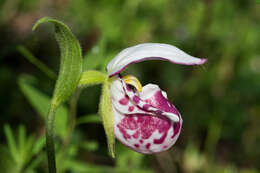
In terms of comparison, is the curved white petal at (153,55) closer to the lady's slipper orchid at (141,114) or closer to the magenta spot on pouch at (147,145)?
the lady's slipper orchid at (141,114)

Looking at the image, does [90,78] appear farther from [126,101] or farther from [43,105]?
[43,105]

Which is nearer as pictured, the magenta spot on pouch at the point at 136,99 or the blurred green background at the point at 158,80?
the magenta spot on pouch at the point at 136,99

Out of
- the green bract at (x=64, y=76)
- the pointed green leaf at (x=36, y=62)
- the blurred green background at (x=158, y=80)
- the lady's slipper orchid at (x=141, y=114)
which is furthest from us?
the blurred green background at (x=158, y=80)

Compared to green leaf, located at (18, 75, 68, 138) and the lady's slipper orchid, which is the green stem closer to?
the lady's slipper orchid

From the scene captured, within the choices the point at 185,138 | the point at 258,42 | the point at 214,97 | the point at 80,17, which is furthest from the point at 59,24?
the point at 258,42

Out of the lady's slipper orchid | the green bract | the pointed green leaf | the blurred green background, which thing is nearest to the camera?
the green bract

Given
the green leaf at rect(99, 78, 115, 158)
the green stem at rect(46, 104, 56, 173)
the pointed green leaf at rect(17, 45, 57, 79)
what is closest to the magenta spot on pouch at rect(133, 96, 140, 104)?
the green leaf at rect(99, 78, 115, 158)

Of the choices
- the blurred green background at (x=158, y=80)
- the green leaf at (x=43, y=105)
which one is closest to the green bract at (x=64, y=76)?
the blurred green background at (x=158, y=80)
